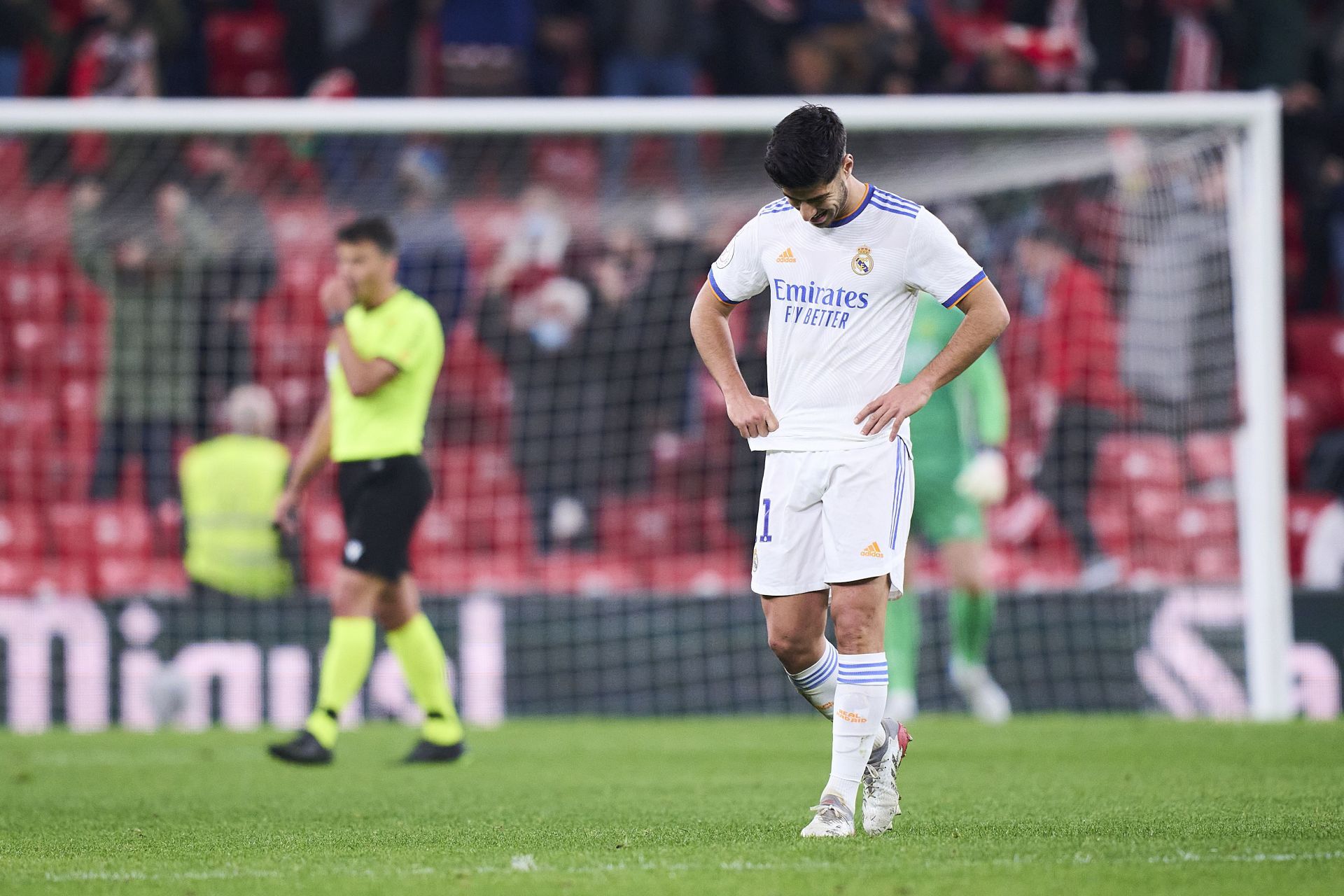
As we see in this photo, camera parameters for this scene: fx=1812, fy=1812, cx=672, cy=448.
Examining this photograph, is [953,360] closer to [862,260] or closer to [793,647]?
[862,260]

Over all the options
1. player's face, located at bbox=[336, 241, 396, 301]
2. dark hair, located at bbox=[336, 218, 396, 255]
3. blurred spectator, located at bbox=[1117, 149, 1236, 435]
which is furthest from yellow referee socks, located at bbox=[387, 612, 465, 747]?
blurred spectator, located at bbox=[1117, 149, 1236, 435]

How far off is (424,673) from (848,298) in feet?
11.3

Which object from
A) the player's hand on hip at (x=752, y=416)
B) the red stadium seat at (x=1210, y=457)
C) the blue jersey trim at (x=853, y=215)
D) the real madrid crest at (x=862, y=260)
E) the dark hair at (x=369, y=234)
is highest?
the dark hair at (x=369, y=234)

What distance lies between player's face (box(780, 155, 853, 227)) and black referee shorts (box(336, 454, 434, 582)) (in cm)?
311

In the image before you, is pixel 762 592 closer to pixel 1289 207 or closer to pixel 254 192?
pixel 254 192

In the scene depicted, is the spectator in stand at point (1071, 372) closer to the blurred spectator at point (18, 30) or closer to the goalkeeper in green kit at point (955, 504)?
the goalkeeper in green kit at point (955, 504)

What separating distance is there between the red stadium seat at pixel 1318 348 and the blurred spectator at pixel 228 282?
7.91 meters

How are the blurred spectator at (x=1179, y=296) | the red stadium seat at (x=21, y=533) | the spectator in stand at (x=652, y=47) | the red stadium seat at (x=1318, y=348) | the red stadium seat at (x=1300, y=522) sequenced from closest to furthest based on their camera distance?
1. the blurred spectator at (x=1179, y=296)
2. the red stadium seat at (x=1300, y=522)
3. the red stadium seat at (x=21, y=533)
4. the red stadium seat at (x=1318, y=348)
5. the spectator in stand at (x=652, y=47)

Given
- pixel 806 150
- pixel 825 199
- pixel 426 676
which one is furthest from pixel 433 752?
pixel 806 150

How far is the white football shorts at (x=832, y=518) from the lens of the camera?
16.9ft

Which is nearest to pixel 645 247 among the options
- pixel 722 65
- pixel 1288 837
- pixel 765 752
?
pixel 722 65

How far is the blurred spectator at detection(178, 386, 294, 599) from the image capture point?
11703 millimetres

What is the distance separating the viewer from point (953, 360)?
209 inches

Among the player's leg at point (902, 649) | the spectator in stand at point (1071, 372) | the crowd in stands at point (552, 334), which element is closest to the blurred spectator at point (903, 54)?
the crowd in stands at point (552, 334)
